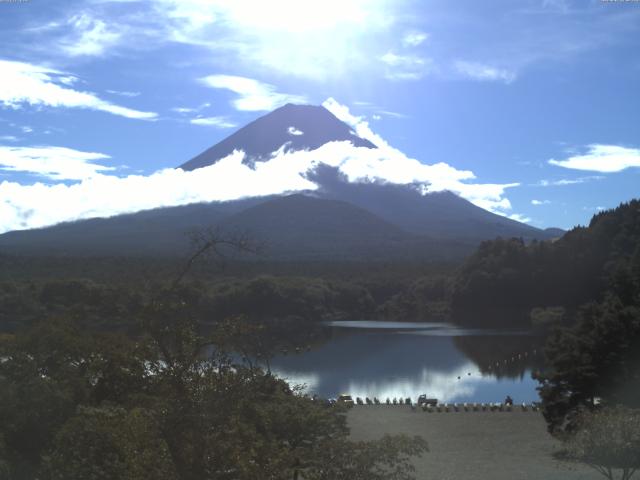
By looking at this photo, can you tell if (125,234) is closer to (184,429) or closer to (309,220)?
(309,220)

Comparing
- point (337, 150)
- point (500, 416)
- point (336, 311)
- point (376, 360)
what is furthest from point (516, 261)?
point (337, 150)

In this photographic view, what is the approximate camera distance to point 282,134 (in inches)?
6014

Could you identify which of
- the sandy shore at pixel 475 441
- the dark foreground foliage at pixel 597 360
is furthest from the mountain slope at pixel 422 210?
the dark foreground foliage at pixel 597 360

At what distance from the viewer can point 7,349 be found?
1020cm

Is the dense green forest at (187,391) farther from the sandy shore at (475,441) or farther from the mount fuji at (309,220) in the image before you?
the mount fuji at (309,220)

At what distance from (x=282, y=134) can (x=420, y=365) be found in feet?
404

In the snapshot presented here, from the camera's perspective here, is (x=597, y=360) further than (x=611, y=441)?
Yes

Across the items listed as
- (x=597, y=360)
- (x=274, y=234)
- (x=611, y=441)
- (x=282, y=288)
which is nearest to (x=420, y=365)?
(x=597, y=360)

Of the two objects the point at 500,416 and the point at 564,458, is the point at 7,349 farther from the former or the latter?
the point at 500,416

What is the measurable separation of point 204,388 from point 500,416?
15.4m

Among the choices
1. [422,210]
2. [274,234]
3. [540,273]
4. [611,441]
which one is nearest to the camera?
[611,441]

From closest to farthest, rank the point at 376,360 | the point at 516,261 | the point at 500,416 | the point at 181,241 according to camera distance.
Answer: the point at 500,416 < the point at 376,360 < the point at 516,261 < the point at 181,241

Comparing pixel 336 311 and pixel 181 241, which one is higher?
pixel 181 241

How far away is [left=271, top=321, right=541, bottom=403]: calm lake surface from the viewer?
2684cm
